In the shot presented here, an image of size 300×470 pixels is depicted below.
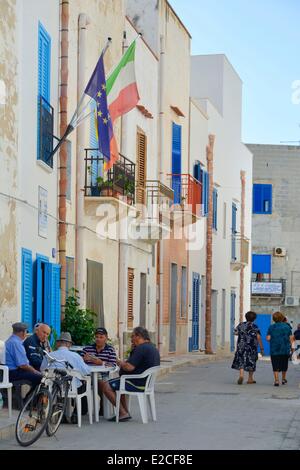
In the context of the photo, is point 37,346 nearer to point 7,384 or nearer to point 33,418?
point 7,384

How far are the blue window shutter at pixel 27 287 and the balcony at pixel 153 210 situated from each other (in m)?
9.08

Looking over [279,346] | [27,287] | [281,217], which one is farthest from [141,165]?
[281,217]

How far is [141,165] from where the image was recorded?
94.6 ft

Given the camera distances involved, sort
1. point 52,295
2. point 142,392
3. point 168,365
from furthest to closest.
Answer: point 168,365 → point 52,295 → point 142,392

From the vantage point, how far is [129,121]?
88.5 ft

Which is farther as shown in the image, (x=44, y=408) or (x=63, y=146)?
(x=63, y=146)

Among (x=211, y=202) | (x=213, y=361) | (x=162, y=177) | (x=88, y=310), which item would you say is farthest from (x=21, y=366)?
(x=211, y=202)

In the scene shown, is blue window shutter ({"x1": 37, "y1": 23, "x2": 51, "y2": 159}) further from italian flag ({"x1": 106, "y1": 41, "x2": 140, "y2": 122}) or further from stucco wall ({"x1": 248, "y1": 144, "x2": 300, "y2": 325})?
stucco wall ({"x1": 248, "y1": 144, "x2": 300, "y2": 325})

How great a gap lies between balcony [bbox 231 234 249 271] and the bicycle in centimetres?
2971

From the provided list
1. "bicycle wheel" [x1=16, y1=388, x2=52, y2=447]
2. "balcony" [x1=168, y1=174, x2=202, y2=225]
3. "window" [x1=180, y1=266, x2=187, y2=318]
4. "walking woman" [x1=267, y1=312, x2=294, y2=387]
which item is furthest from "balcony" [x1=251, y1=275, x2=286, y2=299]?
"bicycle wheel" [x1=16, y1=388, x2=52, y2=447]

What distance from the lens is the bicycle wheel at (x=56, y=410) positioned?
13.3 m

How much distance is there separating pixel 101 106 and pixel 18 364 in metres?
6.02

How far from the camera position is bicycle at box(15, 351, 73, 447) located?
40.9 feet
